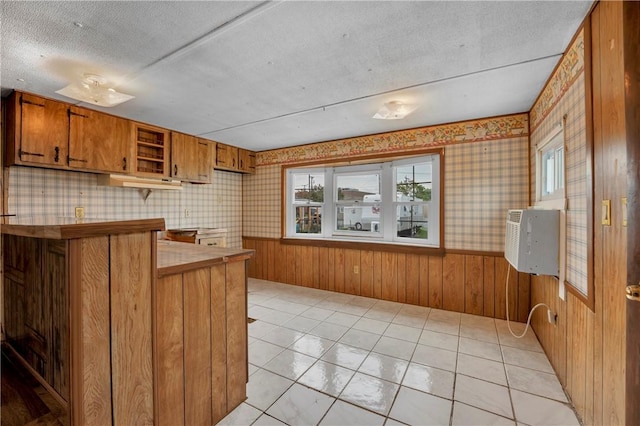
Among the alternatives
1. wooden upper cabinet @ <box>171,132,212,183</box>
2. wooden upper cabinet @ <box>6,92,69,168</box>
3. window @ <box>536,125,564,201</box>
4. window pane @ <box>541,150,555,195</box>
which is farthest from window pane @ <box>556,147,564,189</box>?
wooden upper cabinet @ <box>6,92,69,168</box>

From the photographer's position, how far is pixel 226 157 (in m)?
4.52

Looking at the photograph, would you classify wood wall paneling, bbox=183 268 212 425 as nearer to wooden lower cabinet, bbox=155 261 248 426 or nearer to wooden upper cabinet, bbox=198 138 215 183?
wooden lower cabinet, bbox=155 261 248 426

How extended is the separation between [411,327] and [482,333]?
70 centimetres

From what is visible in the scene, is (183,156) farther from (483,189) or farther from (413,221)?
(483,189)

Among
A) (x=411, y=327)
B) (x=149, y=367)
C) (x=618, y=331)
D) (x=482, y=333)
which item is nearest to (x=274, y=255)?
(x=411, y=327)

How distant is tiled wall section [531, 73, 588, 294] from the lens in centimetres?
167

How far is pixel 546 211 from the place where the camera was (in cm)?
213

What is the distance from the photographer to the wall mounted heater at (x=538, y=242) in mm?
2092

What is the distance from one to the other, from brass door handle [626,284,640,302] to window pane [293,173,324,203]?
3766 mm

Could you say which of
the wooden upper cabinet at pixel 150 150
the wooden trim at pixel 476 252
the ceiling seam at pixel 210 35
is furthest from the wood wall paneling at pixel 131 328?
the wooden trim at pixel 476 252

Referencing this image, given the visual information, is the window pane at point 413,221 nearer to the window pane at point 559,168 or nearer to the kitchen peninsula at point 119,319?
the window pane at point 559,168

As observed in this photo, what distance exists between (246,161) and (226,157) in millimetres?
441

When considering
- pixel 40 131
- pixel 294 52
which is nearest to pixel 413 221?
pixel 294 52

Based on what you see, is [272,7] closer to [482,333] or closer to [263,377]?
[263,377]
